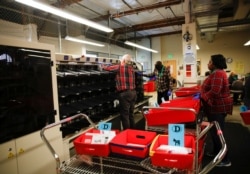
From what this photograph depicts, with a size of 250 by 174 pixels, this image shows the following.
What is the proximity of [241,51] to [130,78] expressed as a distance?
9581mm

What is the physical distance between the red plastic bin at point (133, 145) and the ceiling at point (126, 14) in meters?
4.69

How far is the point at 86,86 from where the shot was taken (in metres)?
3.98

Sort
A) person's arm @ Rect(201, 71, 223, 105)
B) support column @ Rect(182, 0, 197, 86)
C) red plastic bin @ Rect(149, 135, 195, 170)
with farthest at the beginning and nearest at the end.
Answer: support column @ Rect(182, 0, 197, 86)
person's arm @ Rect(201, 71, 223, 105)
red plastic bin @ Rect(149, 135, 195, 170)

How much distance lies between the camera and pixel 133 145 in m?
1.35

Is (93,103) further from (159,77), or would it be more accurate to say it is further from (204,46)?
(204,46)

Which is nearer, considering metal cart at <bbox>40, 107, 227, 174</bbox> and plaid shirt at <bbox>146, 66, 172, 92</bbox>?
metal cart at <bbox>40, 107, 227, 174</bbox>

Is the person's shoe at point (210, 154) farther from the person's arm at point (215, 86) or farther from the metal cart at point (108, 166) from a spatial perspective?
the metal cart at point (108, 166)

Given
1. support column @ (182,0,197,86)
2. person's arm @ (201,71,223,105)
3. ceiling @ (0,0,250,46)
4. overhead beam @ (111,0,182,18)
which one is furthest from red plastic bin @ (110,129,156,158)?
overhead beam @ (111,0,182,18)

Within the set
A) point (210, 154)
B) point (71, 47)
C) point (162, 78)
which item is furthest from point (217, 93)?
point (71, 47)

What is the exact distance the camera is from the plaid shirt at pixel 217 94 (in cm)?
285

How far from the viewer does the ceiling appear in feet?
18.6

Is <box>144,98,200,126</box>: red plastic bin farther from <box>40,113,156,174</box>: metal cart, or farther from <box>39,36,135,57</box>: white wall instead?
<box>39,36,135,57</box>: white wall

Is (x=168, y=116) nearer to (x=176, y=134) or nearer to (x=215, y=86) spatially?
(x=176, y=134)

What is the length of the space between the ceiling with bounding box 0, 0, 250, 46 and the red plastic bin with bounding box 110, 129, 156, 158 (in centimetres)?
469
